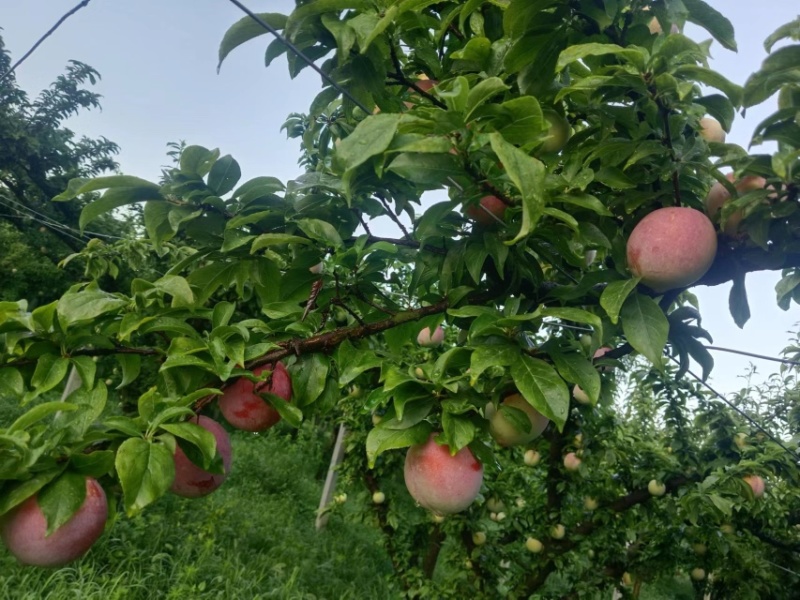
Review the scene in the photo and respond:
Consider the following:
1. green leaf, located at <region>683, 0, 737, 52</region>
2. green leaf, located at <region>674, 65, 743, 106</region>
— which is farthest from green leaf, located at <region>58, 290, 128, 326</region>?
green leaf, located at <region>683, 0, 737, 52</region>

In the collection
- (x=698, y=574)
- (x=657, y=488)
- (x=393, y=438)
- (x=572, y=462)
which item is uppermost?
(x=393, y=438)

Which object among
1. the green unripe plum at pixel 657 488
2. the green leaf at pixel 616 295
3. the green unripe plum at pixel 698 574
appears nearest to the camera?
the green leaf at pixel 616 295

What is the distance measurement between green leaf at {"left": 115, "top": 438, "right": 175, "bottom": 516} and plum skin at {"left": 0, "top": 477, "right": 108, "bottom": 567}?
0.41 ft

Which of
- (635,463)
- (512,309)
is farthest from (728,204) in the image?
(635,463)

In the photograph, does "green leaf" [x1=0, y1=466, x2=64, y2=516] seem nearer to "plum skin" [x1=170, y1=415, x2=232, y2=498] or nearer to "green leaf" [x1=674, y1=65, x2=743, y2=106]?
"plum skin" [x1=170, y1=415, x2=232, y2=498]

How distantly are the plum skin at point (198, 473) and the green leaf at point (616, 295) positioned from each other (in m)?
0.61

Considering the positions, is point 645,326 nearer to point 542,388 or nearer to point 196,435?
point 542,388

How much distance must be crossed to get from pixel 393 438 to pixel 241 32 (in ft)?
2.17

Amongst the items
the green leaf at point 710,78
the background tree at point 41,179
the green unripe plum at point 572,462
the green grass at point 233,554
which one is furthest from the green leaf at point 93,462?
the background tree at point 41,179

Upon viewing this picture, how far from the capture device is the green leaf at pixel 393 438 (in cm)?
81

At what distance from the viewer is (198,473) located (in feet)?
2.99

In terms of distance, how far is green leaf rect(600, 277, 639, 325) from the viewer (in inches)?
33.2

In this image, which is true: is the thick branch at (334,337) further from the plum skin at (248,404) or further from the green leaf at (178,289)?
the green leaf at (178,289)

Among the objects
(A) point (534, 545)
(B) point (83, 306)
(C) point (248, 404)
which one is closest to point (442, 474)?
(C) point (248, 404)
